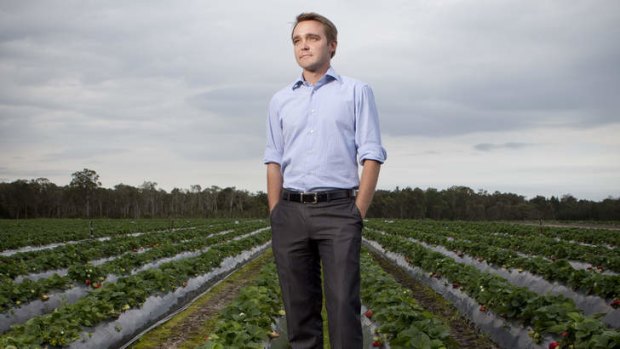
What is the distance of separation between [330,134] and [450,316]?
8133mm

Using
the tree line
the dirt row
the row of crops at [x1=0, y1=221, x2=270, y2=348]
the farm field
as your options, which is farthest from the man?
the tree line

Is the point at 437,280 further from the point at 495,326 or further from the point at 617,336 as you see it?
the point at 617,336

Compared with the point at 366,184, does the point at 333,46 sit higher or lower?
higher

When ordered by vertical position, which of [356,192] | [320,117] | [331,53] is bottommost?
[356,192]

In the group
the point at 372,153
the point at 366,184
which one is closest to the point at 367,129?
the point at 372,153

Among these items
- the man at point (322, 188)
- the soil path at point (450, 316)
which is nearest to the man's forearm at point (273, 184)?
the man at point (322, 188)

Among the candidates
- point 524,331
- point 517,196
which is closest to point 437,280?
point 524,331

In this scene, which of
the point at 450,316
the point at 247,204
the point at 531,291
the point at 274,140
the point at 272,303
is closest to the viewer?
the point at 274,140

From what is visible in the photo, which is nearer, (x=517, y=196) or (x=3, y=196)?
(x=3, y=196)

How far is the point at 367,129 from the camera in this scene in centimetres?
311

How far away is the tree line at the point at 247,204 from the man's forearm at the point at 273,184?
98082 millimetres

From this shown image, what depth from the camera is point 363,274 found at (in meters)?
10.4

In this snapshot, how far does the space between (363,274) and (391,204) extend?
104538 mm

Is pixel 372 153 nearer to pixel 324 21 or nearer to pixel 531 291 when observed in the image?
pixel 324 21
